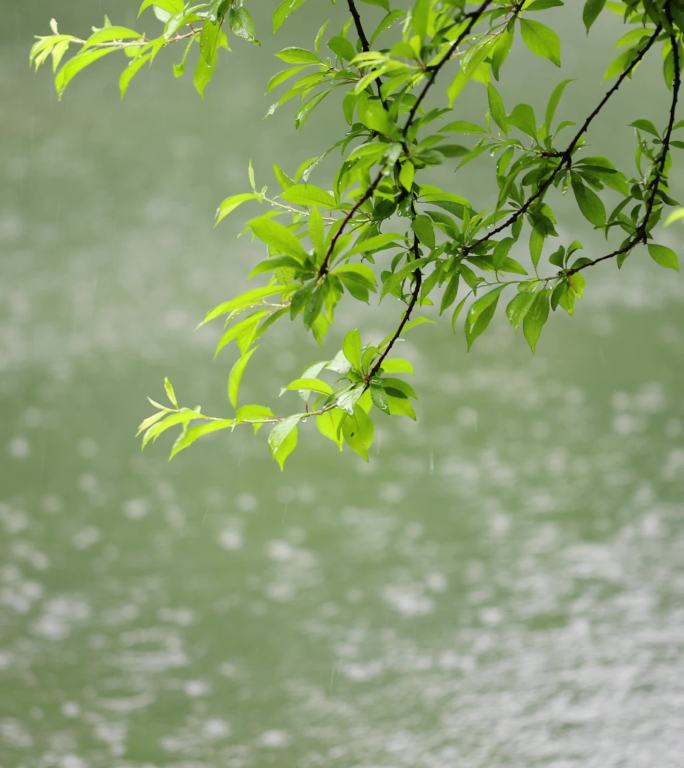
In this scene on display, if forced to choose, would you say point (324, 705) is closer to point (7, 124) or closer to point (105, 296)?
point (105, 296)

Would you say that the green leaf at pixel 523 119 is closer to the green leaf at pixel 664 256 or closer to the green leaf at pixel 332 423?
the green leaf at pixel 664 256

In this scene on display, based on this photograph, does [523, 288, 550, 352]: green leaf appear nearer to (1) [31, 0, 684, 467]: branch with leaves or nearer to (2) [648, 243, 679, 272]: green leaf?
(1) [31, 0, 684, 467]: branch with leaves

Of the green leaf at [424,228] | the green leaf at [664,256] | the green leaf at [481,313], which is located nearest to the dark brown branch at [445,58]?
the green leaf at [424,228]

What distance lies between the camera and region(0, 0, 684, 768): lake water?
332cm

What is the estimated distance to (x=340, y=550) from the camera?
171 inches

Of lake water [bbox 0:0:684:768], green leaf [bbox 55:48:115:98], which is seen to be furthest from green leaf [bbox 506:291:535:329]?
lake water [bbox 0:0:684:768]

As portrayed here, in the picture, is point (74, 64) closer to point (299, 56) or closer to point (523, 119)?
point (299, 56)

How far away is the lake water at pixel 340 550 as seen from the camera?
332 centimetres

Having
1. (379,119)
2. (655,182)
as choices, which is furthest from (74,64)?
(655,182)

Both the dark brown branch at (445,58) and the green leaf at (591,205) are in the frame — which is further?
the green leaf at (591,205)

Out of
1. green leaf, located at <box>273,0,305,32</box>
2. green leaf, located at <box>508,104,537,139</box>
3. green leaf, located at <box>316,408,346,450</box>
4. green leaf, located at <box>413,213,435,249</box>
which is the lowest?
green leaf, located at <box>316,408,346,450</box>

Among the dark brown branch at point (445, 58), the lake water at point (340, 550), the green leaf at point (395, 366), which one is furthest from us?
the lake water at point (340, 550)

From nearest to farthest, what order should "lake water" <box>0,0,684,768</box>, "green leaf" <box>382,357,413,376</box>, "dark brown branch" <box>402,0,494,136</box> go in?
1. "dark brown branch" <box>402,0,494,136</box>
2. "green leaf" <box>382,357,413,376</box>
3. "lake water" <box>0,0,684,768</box>

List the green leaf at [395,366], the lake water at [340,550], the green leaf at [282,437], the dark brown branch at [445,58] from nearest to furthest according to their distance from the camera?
1. the dark brown branch at [445,58]
2. the green leaf at [282,437]
3. the green leaf at [395,366]
4. the lake water at [340,550]
